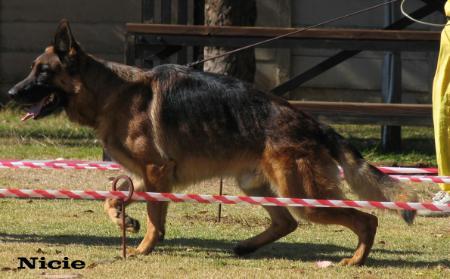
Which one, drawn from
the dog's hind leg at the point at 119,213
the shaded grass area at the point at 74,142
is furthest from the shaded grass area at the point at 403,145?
the dog's hind leg at the point at 119,213

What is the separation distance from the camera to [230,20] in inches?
529

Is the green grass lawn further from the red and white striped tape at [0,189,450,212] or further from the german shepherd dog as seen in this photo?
the red and white striped tape at [0,189,450,212]

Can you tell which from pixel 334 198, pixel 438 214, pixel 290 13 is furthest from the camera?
pixel 290 13

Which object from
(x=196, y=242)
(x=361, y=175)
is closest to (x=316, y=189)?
(x=361, y=175)

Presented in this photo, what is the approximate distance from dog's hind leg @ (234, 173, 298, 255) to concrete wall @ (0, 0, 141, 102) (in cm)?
1030

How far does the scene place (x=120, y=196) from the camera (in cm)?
748

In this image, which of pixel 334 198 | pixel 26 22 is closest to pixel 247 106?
pixel 334 198

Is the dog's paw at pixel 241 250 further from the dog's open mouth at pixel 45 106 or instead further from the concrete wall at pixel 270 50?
the concrete wall at pixel 270 50

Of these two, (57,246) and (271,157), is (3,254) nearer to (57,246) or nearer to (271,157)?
(57,246)

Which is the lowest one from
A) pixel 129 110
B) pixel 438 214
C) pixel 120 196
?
pixel 438 214

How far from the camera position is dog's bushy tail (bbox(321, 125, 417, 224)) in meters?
7.41

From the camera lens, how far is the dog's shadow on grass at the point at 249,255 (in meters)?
7.65

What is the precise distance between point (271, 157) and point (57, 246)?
187cm

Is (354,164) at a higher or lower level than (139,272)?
higher
